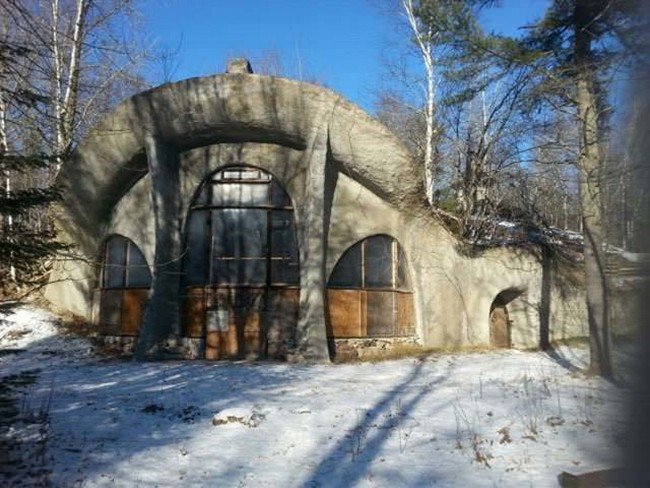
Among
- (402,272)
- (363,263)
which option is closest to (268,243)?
(363,263)

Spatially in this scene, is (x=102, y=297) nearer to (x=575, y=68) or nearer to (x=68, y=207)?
(x=68, y=207)

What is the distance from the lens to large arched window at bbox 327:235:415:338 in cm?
1480

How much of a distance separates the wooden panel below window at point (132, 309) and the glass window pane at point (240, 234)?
7.62 feet

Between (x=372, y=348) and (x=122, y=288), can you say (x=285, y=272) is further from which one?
(x=122, y=288)

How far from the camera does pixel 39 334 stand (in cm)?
1590

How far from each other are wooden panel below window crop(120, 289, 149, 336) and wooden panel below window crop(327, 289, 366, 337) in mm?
4759

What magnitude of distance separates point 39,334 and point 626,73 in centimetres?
1673

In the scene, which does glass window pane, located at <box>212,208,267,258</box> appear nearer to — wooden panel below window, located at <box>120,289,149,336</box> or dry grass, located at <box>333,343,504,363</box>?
wooden panel below window, located at <box>120,289,149,336</box>

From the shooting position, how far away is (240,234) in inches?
585

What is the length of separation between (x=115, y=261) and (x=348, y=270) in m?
6.31

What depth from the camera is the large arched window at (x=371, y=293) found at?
14.8 m

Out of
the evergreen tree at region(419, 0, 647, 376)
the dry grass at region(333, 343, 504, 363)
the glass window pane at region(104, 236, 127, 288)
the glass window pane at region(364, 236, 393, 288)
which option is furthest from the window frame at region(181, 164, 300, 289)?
the evergreen tree at region(419, 0, 647, 376)

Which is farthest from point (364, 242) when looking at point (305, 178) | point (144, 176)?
point (144, 176)

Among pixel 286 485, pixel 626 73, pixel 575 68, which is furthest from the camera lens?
pixel 575 68
